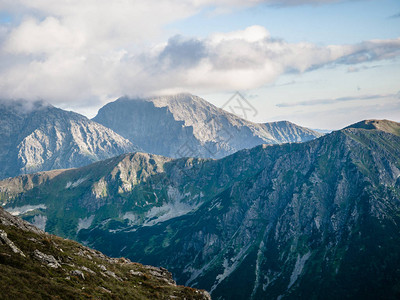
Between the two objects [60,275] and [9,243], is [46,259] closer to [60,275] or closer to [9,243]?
[60,275]

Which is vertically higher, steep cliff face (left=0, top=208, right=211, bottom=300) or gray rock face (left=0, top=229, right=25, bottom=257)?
gray rock face (left=0, top=229, right=25, bottom=257)

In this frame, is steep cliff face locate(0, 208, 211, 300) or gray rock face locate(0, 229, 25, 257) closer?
steep cliff face locate(0, 208, 211, 300)

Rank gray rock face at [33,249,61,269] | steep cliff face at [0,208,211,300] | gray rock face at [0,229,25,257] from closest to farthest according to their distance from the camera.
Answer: steep cliff face at [0,208,211,300] < gray rock face at [0,229,25,257] < gray rock face at [33,249,61,269]

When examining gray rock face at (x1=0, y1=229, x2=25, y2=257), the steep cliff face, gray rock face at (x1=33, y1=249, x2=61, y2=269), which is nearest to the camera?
the steep cliff face

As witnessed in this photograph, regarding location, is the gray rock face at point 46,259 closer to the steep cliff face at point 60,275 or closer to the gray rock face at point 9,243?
the steep cliff face at point 60,275

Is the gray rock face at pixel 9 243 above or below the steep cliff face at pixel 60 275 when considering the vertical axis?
A: above

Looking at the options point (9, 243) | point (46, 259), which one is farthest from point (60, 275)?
point (9, 243)

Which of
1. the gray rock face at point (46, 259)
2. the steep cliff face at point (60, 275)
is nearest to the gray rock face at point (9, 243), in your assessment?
the steep cliff face at point (60, 275)

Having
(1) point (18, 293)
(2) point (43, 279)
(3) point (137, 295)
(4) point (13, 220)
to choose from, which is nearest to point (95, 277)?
(3) point (137, 295)

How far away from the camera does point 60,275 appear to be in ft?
217

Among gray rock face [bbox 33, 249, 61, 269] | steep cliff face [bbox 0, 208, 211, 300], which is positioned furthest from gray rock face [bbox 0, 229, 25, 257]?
gray rock face [bbox 33, 249, 61, 269]

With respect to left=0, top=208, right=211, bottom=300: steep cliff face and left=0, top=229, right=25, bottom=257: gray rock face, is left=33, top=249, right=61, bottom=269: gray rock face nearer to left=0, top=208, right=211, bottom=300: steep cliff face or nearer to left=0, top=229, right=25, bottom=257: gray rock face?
left=0, top=208, right=211, bottom=300: steep cliff face

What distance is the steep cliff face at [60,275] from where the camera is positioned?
55469mm

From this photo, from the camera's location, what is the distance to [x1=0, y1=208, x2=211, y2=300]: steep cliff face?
55.5m
